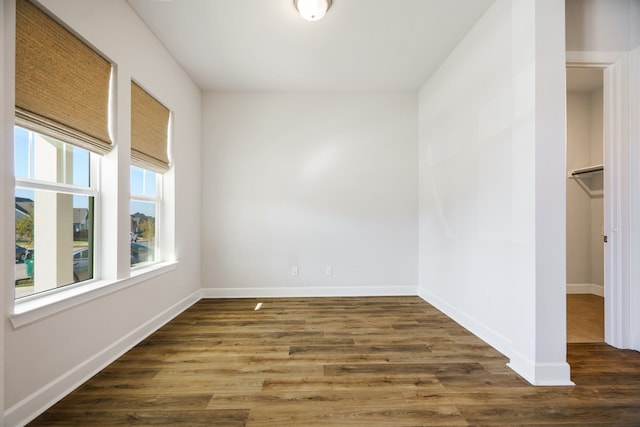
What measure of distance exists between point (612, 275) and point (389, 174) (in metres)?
2.50

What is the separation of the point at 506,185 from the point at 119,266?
317 centimetres

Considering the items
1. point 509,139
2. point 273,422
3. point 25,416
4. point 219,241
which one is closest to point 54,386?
point 25,416

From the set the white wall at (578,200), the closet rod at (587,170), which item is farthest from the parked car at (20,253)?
the white wall at (578,200)

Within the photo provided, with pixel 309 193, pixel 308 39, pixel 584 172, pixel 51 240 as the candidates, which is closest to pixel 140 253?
pixel 51 240

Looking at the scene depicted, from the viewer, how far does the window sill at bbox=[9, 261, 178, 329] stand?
1.52 m

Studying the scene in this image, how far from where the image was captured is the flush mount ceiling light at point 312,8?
7.61 ft

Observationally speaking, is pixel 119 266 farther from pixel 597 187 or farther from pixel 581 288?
pixel 597 187

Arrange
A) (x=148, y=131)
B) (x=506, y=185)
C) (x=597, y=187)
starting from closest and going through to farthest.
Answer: (x=506, y=185) < (x=148, y=131) < (x=597, y=187)

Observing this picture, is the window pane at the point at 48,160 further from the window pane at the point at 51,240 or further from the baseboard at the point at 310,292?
the baseboard at the point at 310,292

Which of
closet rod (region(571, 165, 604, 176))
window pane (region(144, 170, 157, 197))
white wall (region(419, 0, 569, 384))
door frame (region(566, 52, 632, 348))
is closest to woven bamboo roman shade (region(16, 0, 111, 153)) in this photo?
window pane (region(144, 170, 157, 197))

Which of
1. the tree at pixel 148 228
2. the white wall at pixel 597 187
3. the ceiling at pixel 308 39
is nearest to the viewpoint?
the ceiling at pixel 308 39

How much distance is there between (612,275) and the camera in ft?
7.73

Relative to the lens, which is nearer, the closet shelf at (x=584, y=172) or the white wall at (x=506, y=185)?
the white wall at (x=506, y=185)

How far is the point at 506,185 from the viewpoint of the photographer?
2277 millimetres
